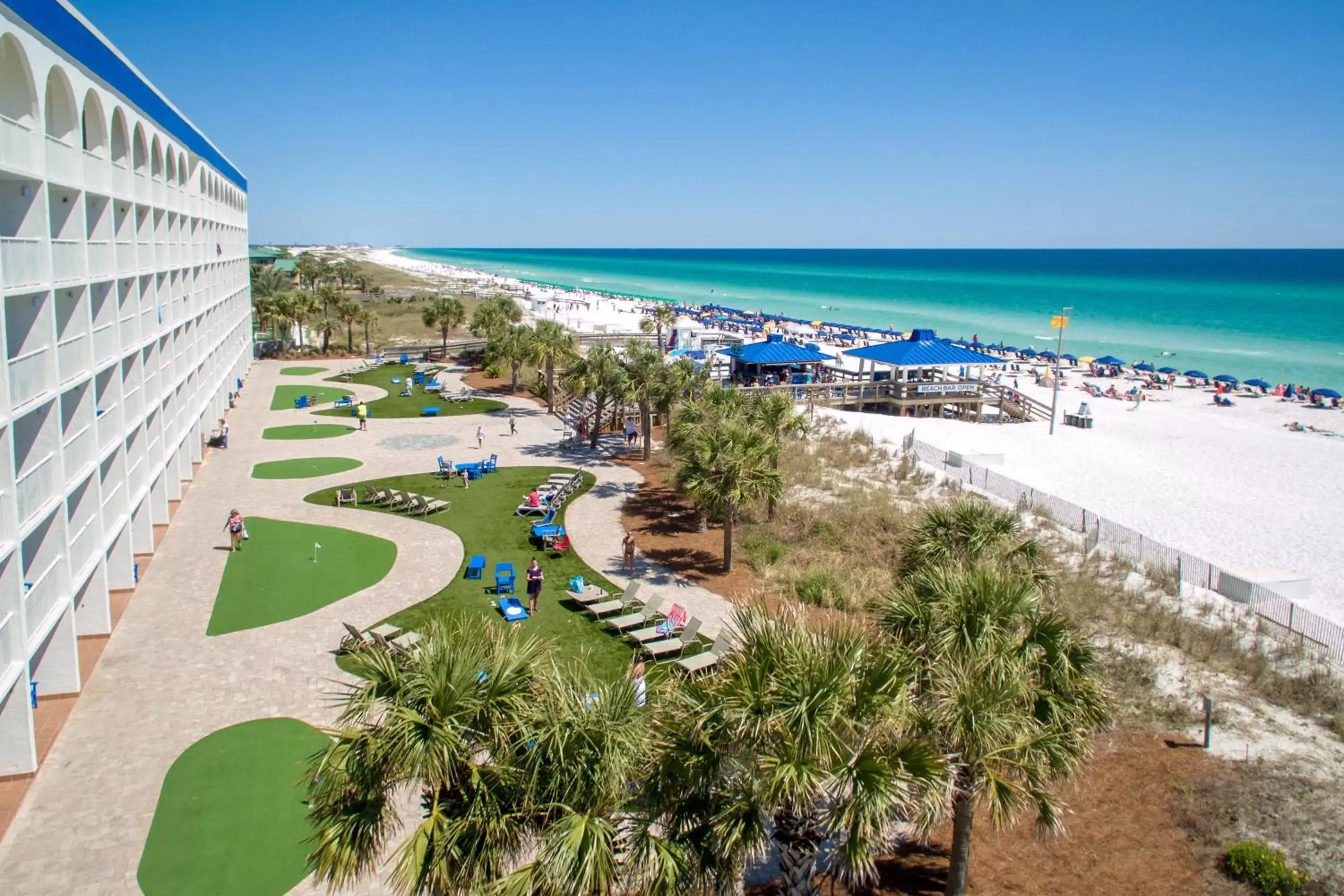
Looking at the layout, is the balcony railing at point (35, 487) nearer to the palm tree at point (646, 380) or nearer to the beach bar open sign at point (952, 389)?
the palm tree at point (646, 380)

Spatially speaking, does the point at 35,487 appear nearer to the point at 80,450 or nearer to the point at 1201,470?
the point at 80,450

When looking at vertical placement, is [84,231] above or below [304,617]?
above

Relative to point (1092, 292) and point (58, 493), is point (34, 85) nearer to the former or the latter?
point (58, 493)

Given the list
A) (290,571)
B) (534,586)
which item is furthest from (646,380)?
(290,571)

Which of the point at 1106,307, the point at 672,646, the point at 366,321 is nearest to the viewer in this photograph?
the point at 672,646

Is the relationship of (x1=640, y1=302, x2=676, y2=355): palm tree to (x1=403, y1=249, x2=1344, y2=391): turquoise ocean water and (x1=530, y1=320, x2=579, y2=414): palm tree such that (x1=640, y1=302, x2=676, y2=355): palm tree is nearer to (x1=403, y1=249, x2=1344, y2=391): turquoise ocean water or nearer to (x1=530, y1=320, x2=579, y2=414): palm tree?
(x1=530, y1=320, x2=579, y2=414): palm tree

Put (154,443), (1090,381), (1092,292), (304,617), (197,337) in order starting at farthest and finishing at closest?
(1092,292) → (1090,381) → (197,337) → (154,443) → (304,617)

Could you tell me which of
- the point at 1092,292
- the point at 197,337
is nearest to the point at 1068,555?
the point at 197,337
